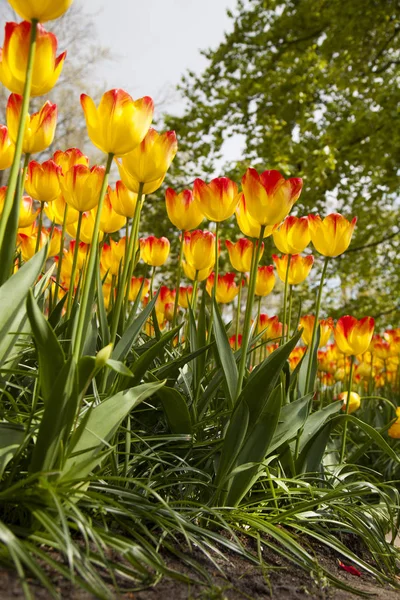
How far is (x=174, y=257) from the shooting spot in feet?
27.6

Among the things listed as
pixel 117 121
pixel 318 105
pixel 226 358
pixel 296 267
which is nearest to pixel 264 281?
pixel 296 267

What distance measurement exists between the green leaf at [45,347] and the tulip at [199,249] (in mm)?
983

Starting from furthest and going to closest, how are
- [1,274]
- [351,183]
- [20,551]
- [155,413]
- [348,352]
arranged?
[351,183], [348,352], [155,413], [1,274], [20,551]

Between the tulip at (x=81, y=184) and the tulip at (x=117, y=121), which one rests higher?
the tulip at (x=117, y=121)

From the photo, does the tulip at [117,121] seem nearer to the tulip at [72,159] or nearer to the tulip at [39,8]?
the tulip at [39,8]

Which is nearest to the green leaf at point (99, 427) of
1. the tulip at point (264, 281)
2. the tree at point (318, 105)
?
the tulip at point (264, 281)

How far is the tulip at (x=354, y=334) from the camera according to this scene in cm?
207

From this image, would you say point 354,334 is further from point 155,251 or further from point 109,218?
point 109,218

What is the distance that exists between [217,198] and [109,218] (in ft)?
1.25

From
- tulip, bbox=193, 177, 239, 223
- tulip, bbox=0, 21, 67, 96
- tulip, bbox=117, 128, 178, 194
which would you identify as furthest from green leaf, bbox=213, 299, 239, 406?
tulip, bbox=0, 21, 67, 96

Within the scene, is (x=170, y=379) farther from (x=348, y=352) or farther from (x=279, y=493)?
(x=348, y=352)

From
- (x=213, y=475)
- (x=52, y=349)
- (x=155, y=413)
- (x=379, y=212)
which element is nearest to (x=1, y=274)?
(x=52, y=349)

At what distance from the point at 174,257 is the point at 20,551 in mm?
7571

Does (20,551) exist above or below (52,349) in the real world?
below
